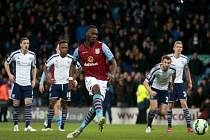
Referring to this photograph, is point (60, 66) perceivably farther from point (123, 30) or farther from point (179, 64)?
point (123, 30)

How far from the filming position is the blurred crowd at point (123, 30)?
2883 cm

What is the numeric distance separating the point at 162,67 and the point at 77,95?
1130cm

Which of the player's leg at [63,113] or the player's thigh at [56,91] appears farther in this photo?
the player's thigh at [56,91]

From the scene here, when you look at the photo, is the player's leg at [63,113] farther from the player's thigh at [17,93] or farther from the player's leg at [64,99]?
the player's thigh at [17,93]

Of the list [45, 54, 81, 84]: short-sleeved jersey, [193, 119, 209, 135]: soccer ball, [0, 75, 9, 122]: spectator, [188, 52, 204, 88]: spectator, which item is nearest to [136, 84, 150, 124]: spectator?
[188, 52, 204, 88]: spectator

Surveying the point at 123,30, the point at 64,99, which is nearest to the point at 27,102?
the point at 64,99

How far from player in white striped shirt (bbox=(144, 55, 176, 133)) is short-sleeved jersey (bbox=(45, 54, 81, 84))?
2.42 metres

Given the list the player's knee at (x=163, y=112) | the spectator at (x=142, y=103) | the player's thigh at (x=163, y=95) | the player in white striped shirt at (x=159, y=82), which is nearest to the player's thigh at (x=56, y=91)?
the player in white striped shirt at (x=159, y=82)

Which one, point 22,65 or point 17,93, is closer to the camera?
point 17,93

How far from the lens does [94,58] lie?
14867 millimetres

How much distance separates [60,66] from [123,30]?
11.6 m

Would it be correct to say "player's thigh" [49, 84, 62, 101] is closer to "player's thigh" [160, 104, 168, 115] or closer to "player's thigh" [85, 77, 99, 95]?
"player's thigh" [160, 104, 168, 115]

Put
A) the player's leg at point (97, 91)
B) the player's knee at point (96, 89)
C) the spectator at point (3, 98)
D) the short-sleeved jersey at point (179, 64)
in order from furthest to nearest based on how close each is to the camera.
Answer: the spectator at point (3, 98)
the short-sleeved jersey at point (179, 64)
the player's knee at point (96, 89)
the player's leg at point (97, 91)

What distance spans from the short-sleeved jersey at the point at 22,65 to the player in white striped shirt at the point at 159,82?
3.39 m
